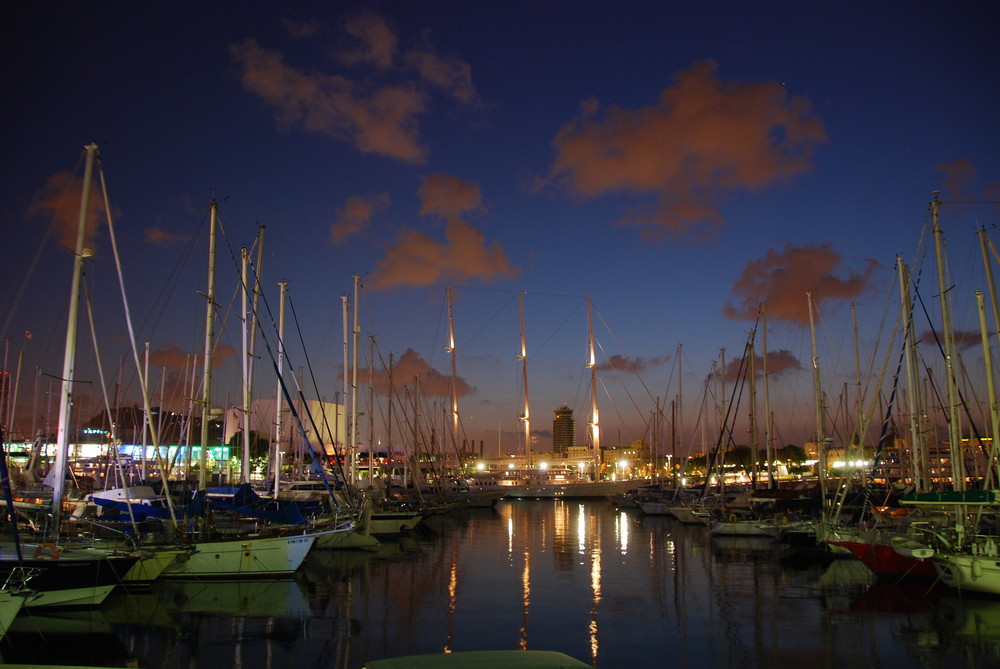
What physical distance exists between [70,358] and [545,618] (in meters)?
16.5

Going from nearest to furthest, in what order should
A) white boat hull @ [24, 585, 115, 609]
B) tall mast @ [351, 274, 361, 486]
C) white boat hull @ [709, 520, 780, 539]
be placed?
1. white boat hull @ [24, 585, 115, 609]
2. white boat hull @ [709, 520, 780, 539]
3. tall mast @ [351, 274, 361, 486]

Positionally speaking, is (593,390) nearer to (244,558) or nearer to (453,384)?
(453,384)

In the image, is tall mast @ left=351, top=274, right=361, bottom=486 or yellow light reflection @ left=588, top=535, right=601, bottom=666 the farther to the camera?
tall mast @ left=351, top=274, right=361, bottom=486

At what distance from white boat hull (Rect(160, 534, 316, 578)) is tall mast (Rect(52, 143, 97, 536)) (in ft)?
16.9

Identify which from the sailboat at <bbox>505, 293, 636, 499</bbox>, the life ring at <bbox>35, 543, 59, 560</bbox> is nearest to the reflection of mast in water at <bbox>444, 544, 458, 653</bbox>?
the life ring at <bbox>35, 543, 59, 560</bbox>

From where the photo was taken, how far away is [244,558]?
27.4 m

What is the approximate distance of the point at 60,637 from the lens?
18.5m

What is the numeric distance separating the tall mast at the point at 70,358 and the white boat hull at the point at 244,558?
5155 millimetres

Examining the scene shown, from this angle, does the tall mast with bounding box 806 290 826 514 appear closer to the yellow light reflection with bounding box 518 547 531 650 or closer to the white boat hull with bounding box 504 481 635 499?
the yellow light reflection with bounding box 518 547 531 650

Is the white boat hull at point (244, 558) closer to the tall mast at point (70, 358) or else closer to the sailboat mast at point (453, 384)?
the tall mast at point (70, 358)

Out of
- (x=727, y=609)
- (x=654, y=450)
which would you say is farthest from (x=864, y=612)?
(x=654, y=450)

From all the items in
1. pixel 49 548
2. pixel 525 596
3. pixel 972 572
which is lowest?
pixel 525 596

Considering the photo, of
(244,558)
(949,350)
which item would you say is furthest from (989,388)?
(244,558)

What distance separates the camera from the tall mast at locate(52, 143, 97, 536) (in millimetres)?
22016
